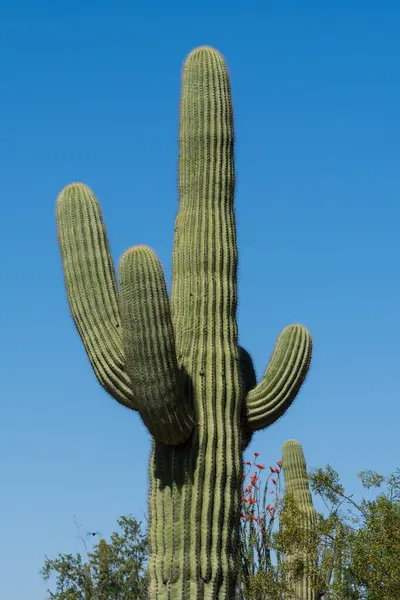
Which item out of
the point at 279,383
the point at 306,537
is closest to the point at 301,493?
the point at 306,537

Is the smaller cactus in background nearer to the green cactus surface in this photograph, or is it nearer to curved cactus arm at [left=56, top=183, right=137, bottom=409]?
the green cactus surface

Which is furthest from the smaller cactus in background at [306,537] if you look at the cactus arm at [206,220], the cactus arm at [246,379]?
the cactus arm at [206,220]

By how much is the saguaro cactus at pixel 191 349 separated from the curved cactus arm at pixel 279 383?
1 centimetres

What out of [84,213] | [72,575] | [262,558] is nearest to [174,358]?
[84,213]

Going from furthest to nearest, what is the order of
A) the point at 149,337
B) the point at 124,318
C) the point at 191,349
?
1. the point at 191,349
2. the point at 124,318
3. the point at 149,337

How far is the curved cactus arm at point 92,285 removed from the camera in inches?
322

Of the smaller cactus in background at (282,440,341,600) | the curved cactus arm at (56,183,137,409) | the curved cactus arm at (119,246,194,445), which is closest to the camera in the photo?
the curved cactus arm at (119,246,194,445)

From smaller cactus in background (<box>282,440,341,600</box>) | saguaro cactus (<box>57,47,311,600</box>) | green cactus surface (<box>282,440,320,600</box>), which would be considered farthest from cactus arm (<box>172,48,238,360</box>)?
green cactus surface (<box>282,440,320,600</box>)

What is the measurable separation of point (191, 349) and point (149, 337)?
0.91 m

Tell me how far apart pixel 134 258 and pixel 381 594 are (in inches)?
249

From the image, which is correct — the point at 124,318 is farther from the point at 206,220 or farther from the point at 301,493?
the point at 301,493

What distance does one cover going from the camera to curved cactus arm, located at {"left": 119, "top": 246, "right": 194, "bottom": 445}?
24.5 ft

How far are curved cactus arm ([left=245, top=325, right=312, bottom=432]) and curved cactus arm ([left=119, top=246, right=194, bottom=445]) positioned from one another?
98 cm

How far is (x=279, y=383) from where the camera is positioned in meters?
8.53
